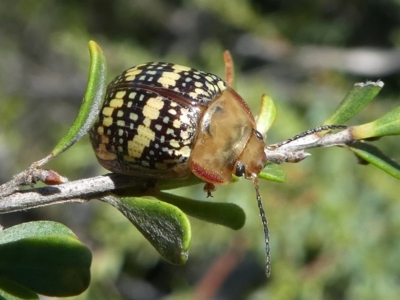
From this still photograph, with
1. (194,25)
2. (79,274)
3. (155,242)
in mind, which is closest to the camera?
(79,274)

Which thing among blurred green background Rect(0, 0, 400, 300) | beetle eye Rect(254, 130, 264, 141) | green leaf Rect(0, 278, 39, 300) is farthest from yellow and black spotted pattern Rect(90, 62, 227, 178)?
blurred green background Rect(0, 0, 400, 300)

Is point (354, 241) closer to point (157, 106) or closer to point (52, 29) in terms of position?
point (157, 106)

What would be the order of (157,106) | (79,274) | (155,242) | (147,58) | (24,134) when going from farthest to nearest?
(24,134), (147,58), (157,106), (155,242), (79,274)

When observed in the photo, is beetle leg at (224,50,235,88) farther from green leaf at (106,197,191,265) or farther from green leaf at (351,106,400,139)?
green leaf at (106,197,191,265)

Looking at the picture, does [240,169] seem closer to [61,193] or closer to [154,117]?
[154,117]

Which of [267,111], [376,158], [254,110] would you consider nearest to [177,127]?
[267,111]

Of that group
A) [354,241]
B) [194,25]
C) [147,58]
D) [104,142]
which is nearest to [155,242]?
[104,142]

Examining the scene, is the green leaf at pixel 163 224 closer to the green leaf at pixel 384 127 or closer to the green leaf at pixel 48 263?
the green leaf at pixel 48 263
